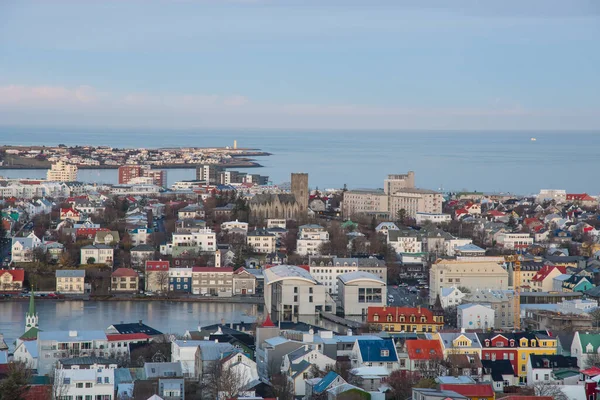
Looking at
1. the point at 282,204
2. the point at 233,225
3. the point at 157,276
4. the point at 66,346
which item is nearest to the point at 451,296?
the point at 157,276

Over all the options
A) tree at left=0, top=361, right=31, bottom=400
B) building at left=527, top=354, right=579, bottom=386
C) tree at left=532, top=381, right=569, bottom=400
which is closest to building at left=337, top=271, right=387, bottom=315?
building at left=527, top=354, right=579, bottom=386

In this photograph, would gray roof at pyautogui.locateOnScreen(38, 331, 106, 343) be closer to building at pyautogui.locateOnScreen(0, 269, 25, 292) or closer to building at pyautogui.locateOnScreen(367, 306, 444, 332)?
building at pyautogui.locateOnScreen(367, 306, 444, 332)

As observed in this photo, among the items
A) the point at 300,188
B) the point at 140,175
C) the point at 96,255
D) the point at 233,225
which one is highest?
the point at 140,175

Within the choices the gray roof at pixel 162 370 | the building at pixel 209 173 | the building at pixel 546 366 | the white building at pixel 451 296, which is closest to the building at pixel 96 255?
the white building at pixel 451 296

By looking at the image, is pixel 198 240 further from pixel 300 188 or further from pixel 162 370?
pixel 162 370

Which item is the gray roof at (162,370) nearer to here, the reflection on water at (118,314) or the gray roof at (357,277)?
the reflection on water at (118,314)

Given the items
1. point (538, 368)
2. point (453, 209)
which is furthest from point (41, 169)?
point (538, 368)
